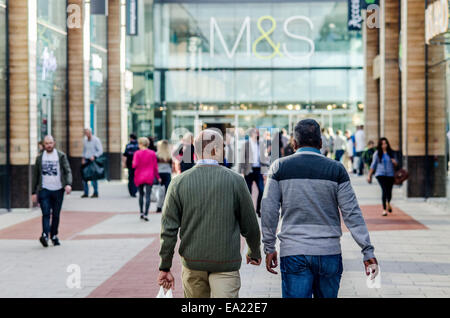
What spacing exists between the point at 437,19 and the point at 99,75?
48.0ft

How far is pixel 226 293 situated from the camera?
4.99 meters

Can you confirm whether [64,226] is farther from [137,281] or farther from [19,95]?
[137,281]

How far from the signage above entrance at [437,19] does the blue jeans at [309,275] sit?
35.0 feet

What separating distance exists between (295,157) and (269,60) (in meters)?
34.6

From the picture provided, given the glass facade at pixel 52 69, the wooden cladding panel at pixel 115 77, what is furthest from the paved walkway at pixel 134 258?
the wooden cladding panel at pixel 115 77

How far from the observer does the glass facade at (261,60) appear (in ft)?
128

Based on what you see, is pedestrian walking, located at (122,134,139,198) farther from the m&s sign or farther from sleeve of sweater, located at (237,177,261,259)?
the m&s sign

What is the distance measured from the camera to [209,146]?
202 inches

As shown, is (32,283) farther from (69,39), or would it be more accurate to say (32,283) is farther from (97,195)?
(69,39)

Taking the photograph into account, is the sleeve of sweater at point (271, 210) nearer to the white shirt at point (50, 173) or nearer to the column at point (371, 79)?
the white shirt at point (50, 173)

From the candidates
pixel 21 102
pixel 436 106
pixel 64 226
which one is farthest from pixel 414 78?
pixel 64 226

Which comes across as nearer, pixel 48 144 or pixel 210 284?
pixel 210 284

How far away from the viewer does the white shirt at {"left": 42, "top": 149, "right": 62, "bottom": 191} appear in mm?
11773

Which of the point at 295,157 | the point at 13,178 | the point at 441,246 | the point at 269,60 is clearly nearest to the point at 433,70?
the point at 441,246
